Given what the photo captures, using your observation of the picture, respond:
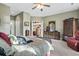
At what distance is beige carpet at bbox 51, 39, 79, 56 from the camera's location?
2188mm

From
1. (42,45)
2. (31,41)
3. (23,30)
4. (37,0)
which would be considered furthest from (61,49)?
(37,0)

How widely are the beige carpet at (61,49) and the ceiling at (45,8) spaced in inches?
18.2

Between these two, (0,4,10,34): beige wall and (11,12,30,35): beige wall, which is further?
(11,12,30,35): beige wall

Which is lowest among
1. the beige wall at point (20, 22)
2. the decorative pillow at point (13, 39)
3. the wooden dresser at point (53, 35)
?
the decorative pillow at point (13, 39)

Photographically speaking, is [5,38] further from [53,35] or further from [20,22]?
[53,35]

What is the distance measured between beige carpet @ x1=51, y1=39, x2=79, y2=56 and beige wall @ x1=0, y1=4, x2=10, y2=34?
74cm

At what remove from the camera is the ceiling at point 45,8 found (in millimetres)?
2258

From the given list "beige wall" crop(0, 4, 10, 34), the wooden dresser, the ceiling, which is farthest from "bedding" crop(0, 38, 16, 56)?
the wooden dresser

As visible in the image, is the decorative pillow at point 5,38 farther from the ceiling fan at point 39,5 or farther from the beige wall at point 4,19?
the ceiling fan at point 39,5

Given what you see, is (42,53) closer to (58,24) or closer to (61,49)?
(61,49)

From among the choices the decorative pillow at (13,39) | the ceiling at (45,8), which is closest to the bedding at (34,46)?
the decorative pillow at (13,39)

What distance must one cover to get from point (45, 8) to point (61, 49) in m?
0.68

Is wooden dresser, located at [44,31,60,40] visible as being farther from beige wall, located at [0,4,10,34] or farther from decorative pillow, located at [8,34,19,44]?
beige wall, located at [0,4,10,34]

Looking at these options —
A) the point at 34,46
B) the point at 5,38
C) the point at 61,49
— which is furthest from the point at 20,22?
the point at 61,49
